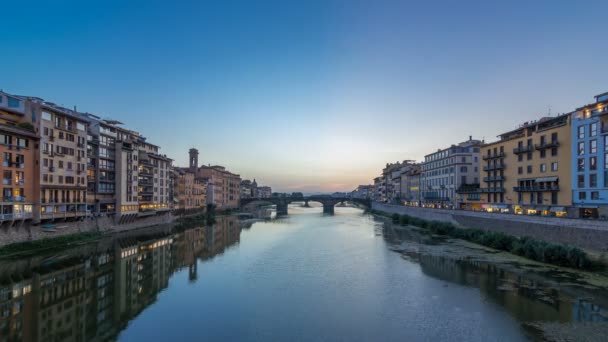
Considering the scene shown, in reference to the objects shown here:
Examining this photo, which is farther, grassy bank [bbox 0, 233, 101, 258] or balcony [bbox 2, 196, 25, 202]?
balcony [bbox 2, 196, 25, 202]

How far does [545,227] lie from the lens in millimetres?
35281

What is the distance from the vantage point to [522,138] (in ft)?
163

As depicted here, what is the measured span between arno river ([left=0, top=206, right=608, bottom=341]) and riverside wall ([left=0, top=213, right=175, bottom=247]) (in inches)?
195

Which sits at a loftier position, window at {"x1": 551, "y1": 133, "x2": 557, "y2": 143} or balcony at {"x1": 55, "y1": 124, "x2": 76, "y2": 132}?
balcony at {"x1": 55, "y1": 124, "x2": 76, "y2": 132}

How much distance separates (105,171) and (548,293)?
186 ft

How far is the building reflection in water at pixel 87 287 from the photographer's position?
18.5 meters

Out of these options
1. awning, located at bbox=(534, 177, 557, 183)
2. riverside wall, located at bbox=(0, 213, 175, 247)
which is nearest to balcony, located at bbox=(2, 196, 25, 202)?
riverside wall, located at bbox=(0, 213, 175, 247)

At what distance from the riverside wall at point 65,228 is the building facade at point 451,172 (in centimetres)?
6166

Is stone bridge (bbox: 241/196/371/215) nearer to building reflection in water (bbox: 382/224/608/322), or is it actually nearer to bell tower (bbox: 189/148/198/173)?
bell tower (bbox: 189/148/198/173)

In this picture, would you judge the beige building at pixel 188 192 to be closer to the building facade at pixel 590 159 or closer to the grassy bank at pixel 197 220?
the grassy bank at pixel 197 220

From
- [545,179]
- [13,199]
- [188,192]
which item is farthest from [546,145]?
[188,192]

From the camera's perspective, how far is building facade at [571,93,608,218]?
36328 mm

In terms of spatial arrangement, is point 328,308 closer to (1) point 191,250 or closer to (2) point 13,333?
(2) point 13,333

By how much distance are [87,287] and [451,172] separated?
221 ft
